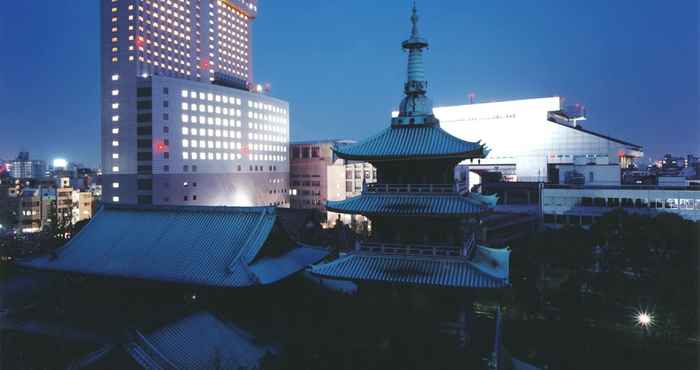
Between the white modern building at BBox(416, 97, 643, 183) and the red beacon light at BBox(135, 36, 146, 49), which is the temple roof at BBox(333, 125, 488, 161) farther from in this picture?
the red beacon light at BBox(135, 36, 146, 49)

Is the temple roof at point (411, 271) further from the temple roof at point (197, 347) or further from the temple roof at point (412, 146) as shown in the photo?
the temple roof at point (412, 146)

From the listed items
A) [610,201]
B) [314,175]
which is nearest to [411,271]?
[610,201]

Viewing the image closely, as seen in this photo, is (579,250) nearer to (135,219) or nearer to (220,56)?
(135,219)

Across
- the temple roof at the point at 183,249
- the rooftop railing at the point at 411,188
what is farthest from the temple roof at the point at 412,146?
the temple roof at the point at 183,249

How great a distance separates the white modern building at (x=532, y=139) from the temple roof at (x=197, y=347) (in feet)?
311

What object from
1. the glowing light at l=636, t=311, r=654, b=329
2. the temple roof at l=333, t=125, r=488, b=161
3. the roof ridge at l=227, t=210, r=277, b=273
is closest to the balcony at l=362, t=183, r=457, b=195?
the temple roof at l=333, t=125, r=488, b=161

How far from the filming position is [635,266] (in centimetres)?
4653

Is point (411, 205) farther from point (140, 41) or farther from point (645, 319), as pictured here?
point (140, 41)

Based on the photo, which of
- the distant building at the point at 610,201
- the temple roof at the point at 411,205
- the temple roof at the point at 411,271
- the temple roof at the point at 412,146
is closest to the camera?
the temple roof at the point at 411,271

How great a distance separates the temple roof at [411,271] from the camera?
22.6 metres

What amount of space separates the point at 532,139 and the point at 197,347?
105 metres

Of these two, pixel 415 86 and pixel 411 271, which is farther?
pixel 415 86

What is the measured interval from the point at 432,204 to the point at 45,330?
79.7 ft

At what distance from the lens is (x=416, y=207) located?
82.3ft
